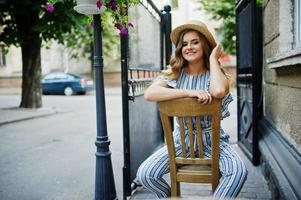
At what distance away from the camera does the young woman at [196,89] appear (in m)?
2.44

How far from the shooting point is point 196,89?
2.76 meters

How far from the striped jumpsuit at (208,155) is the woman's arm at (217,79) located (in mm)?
206

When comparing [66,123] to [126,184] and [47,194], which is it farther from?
[126,184]

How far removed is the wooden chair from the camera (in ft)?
7.89

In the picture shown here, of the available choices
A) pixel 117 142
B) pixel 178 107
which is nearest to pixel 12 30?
pixel 117 142

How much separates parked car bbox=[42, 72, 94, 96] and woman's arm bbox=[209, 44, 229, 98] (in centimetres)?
1985

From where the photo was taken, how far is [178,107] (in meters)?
2.44

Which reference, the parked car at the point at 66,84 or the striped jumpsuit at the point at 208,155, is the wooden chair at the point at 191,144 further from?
the parked car at the point at 66,84

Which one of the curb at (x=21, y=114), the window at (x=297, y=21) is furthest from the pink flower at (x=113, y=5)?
the curb at (x=21, y=114)

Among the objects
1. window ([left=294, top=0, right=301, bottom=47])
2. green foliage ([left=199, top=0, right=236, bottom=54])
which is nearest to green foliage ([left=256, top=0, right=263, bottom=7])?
window ([left=294, top=0, right=301, bottom=47])

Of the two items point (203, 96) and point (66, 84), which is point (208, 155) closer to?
point (203, 96)

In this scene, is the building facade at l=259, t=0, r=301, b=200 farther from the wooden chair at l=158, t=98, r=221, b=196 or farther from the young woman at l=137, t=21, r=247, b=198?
the wooden chair at l=158, t=98, r=221, b=196

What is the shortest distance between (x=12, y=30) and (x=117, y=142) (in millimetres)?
6467

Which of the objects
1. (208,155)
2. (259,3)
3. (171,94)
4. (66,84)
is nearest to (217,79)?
(171,94)
